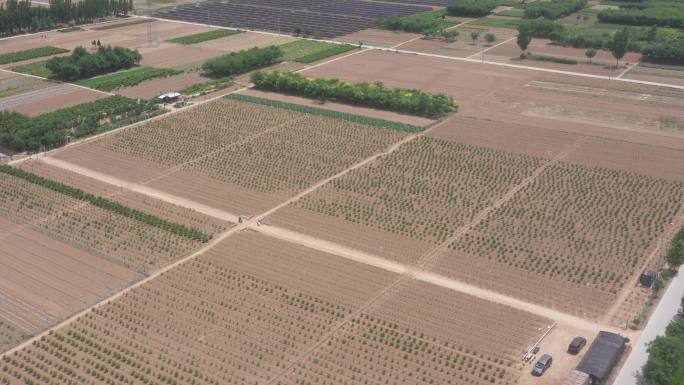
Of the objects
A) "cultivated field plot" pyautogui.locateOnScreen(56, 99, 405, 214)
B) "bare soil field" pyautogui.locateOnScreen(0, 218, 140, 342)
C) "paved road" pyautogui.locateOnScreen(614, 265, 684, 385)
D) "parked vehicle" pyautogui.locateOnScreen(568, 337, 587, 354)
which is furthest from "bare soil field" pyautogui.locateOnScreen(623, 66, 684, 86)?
"bare soil field" pyautogui.locateOnScreen(0, 218, 140, 342)

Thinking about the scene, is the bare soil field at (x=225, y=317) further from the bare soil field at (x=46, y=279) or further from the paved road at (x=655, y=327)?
the paved road at (x=655, y=327)

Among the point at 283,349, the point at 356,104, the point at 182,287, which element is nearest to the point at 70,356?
the point at 182,287

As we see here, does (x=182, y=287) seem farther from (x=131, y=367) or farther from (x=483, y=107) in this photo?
(x=483, y=107)

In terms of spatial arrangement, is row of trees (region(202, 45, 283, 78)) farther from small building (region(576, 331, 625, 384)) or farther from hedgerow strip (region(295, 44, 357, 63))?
small building (region(576, 331, 625, 384))

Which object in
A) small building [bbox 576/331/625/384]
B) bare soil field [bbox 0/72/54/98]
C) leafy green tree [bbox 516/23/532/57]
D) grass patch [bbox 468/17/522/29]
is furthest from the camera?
grass patch [bbox 468/17/522/29]

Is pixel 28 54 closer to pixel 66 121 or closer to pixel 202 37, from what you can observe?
pixel 202 37

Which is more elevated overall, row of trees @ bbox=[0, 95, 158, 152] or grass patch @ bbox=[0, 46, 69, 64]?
grass patch @ bbox=[0, 46, 69, 64]
